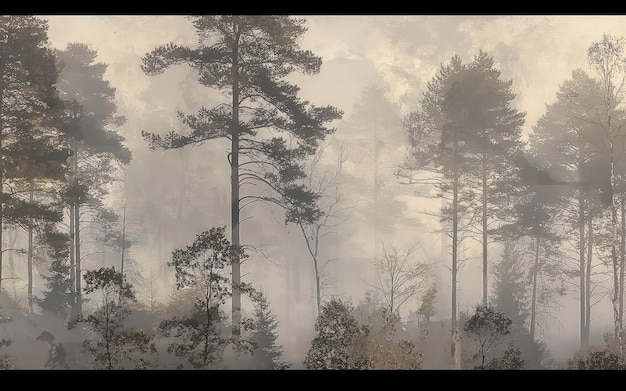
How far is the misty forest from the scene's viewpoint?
9320 millimetres

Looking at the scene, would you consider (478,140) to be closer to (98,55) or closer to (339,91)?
(339,91)

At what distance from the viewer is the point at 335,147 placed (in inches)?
387

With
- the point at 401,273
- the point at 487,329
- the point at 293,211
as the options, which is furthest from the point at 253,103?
the point at 487,329

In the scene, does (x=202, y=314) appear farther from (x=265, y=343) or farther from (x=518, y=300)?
(x=518, y=300)

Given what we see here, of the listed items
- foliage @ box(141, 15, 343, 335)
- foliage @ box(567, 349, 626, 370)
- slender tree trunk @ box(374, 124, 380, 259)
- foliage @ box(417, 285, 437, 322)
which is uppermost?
foliage @ box(141, 15, 343, 335)

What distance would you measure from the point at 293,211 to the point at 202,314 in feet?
8.83

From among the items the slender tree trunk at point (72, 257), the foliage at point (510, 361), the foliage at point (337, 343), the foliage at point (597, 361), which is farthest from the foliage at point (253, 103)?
the foliage at point (597, 361)

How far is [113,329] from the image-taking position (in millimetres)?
9234

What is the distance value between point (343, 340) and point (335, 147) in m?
3.84

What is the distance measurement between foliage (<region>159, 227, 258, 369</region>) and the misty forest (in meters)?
0.04

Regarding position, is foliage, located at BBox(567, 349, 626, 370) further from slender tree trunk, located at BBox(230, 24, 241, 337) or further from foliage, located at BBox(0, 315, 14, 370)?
foliage, located at BBox(0, 315, 14, 370)

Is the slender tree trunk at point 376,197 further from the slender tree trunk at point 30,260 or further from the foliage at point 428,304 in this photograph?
the slender tree trunk at point 30,260

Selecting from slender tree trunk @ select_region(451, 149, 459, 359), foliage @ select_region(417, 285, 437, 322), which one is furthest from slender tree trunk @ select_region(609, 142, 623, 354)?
foliage @ select_region(417, 285, 437, 322)
